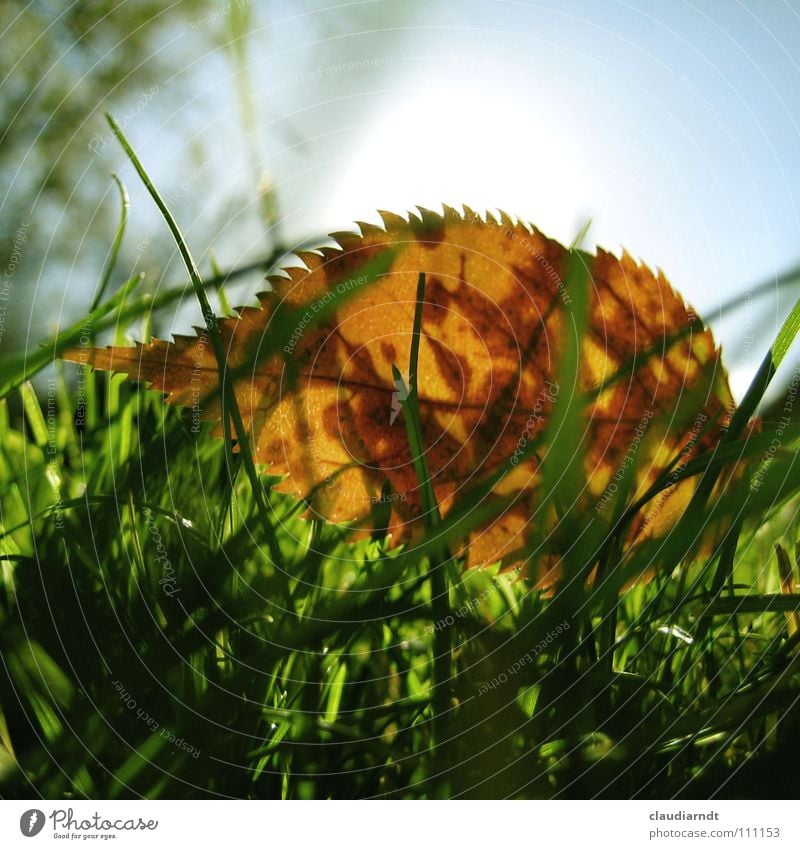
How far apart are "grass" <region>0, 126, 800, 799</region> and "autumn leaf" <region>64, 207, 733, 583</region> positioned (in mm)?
13

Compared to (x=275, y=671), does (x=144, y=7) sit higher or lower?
higher

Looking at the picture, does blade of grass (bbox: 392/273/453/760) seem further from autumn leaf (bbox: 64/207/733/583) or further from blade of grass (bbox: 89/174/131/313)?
blade of grass (bbox: 89/174/131/313)

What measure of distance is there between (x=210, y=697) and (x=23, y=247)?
0.68 feet

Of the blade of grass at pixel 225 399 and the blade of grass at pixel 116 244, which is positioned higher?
the blade of grass at pixel 116 244

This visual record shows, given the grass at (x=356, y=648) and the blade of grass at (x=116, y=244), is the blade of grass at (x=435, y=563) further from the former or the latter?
the blade of grass at (x=116, y=244)

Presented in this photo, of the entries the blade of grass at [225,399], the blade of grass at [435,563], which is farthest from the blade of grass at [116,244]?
the blade of grass at [435,563]

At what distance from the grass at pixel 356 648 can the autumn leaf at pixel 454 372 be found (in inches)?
0.5

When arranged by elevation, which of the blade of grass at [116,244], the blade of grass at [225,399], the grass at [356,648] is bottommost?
the grass at [356,648]

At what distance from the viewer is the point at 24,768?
8.9 inches

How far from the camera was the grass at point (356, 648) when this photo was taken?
0.23 m

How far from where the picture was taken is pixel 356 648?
0.82 feet

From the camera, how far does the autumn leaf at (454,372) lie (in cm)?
28
